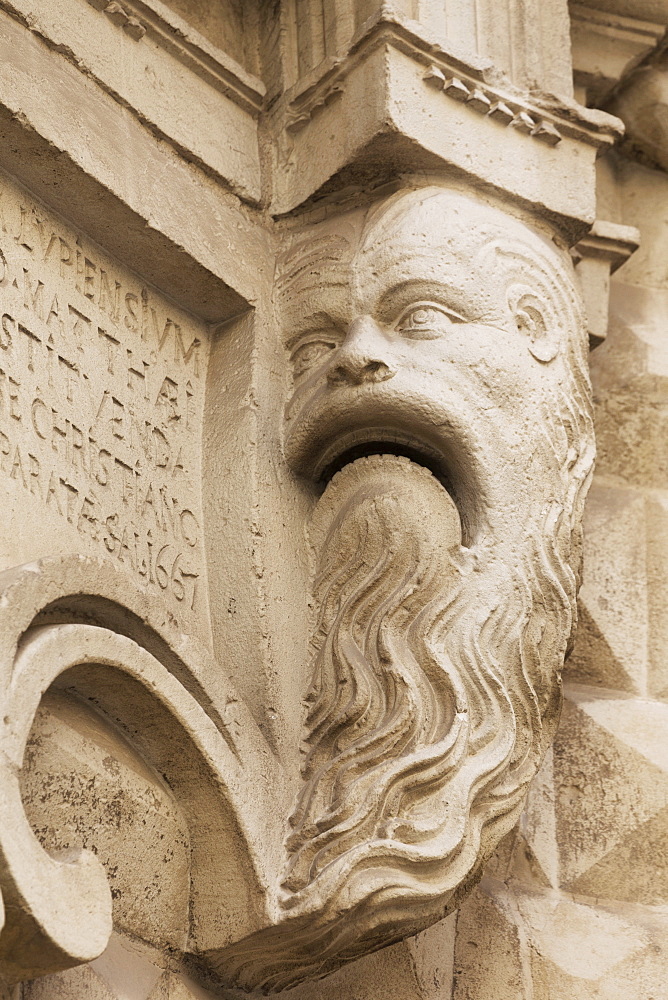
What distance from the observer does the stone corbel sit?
282cm

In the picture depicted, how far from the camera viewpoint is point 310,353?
2.50 m

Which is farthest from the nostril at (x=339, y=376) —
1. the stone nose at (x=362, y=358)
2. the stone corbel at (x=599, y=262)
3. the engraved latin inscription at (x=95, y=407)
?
the stone corbel at (x=599, y=262)

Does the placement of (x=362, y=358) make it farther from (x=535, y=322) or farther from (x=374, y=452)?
(x=535, y=322)

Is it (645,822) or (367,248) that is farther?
(645,822)

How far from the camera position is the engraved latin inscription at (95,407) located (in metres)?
2.17

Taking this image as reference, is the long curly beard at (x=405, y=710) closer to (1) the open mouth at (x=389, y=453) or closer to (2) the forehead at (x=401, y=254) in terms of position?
(1) the open mouth at (x=389, y=453)

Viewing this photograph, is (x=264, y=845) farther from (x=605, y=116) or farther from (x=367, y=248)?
(x=605, y=116)

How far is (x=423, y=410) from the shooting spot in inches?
91.8

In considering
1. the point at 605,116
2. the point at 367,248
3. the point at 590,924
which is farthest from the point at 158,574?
the point at 605,116

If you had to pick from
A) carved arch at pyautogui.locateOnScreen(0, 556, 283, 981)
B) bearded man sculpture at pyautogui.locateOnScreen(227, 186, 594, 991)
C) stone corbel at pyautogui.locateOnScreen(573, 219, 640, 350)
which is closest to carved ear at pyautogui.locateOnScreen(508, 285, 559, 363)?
bearded man sculpture at pyautogui.locateOnScreen(227, 186, 594, 991)

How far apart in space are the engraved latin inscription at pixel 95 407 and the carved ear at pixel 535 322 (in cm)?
45

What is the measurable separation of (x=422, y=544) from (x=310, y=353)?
36 centimetres

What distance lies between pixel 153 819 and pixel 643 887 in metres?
0.84

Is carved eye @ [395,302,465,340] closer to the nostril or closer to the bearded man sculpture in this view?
the bearded man sculpture
